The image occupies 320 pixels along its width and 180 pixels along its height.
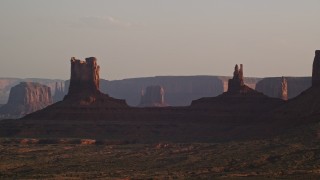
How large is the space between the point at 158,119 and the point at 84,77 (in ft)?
65.4

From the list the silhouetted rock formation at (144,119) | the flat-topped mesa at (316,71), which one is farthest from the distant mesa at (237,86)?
the flat-topped mesa at (316,71)

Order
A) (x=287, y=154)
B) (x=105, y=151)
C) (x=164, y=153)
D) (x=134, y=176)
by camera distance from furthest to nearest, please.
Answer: (x=105, y=151) → (x=164, y=153) → (x=287, y=154) → (x=134, y=176)

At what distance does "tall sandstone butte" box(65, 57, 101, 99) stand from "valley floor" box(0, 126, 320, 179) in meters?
32.8

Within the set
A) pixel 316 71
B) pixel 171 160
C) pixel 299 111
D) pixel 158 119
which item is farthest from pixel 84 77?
pixel 171 160

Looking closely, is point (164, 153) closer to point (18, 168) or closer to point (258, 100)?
point (18, 168)

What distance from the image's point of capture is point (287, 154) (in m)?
86.1

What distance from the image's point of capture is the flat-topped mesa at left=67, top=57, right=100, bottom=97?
144875 millimetres

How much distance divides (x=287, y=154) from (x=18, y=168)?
28292 mm

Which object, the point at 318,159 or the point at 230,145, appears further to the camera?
the point at 230,145

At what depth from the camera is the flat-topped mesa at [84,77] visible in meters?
145

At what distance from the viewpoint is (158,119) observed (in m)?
134

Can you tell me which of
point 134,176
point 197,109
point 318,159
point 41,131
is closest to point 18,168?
point 134,176

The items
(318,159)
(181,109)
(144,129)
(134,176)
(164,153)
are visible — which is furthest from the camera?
(181,109)

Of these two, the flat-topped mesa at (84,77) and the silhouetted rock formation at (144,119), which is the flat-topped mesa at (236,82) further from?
the flat-topped mesa at (84,77)
